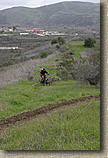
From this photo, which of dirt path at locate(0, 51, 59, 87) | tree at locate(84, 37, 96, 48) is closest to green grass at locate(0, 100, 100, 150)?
dirt path at locate(0, 51, 59, 87)

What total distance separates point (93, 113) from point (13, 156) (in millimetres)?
2015

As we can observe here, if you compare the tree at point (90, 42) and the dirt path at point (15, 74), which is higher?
the tree at point (90, 42)

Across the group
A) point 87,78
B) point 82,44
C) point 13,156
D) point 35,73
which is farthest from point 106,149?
point 82,44

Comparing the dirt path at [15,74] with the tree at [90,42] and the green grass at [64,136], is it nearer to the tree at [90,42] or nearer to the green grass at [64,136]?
the green grass at [64,136]

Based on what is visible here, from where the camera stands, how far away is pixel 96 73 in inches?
435

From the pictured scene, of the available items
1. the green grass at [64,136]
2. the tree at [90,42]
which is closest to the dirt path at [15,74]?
the green grass at [64,136]

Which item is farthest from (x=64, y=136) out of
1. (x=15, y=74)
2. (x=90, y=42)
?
(x=90, y=42)

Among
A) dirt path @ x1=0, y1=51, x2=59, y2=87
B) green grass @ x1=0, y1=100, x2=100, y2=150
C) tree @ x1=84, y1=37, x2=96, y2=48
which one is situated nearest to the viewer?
green grass @ x1=0, y1=100, x2=100, y2=150

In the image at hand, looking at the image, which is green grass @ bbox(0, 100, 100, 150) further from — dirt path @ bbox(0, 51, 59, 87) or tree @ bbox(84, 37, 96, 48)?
tree @ bbox(84, 37, 96, 48)

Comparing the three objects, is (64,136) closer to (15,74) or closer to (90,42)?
(15,74)

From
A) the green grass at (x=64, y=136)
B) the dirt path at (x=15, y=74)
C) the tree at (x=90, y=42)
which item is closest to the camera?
the green grass at (x=64, y=136)

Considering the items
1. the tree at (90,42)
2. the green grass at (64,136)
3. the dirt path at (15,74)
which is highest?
the tree at (90,42)

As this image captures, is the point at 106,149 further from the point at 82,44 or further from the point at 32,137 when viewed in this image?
the point at 82,44

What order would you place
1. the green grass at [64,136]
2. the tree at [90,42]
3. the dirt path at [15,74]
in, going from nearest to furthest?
1. the green grass at [64,136]
2. the dirt path at [15,74]
3. the tree at [90,42]
